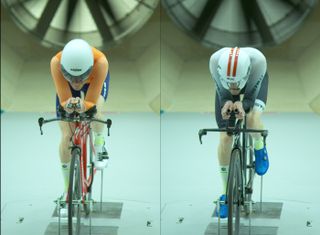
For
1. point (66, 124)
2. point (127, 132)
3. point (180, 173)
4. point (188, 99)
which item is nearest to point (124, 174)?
point (180, 173)

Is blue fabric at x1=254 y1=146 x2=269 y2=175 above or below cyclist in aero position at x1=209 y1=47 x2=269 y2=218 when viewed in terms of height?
below

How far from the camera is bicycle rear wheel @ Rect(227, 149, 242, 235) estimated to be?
5.65 metres

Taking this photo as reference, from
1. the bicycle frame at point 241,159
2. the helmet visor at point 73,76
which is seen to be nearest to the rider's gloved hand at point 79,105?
the helmet visor at point 73,76

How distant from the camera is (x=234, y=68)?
19.2 ft

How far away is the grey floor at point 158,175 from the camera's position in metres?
6.68

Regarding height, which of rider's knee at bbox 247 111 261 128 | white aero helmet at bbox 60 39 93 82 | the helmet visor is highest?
white aero helmet at bbox 60 39 93 82

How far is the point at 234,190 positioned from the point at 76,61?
1092 mm

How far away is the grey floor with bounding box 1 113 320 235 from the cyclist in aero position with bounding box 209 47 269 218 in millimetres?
439

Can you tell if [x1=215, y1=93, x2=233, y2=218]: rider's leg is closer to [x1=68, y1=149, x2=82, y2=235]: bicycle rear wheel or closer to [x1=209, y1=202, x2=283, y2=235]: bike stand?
[x1=209, y1=202, x2=283, y2=235]: bike stand

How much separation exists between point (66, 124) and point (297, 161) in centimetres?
261

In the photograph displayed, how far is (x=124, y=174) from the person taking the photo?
26.1 ft

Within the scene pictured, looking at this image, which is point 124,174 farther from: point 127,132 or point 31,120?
point 31,120

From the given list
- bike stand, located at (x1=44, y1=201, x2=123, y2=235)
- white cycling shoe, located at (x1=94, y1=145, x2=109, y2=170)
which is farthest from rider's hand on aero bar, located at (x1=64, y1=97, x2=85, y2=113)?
white cycling shoe, located at (x1=94, y1=145, x2=109, y2=170)

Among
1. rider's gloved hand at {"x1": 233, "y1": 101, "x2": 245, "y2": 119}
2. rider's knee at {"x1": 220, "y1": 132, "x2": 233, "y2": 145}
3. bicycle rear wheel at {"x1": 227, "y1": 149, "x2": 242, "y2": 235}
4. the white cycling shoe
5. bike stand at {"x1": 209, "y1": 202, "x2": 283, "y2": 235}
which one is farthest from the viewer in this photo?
the white cycling shoe
